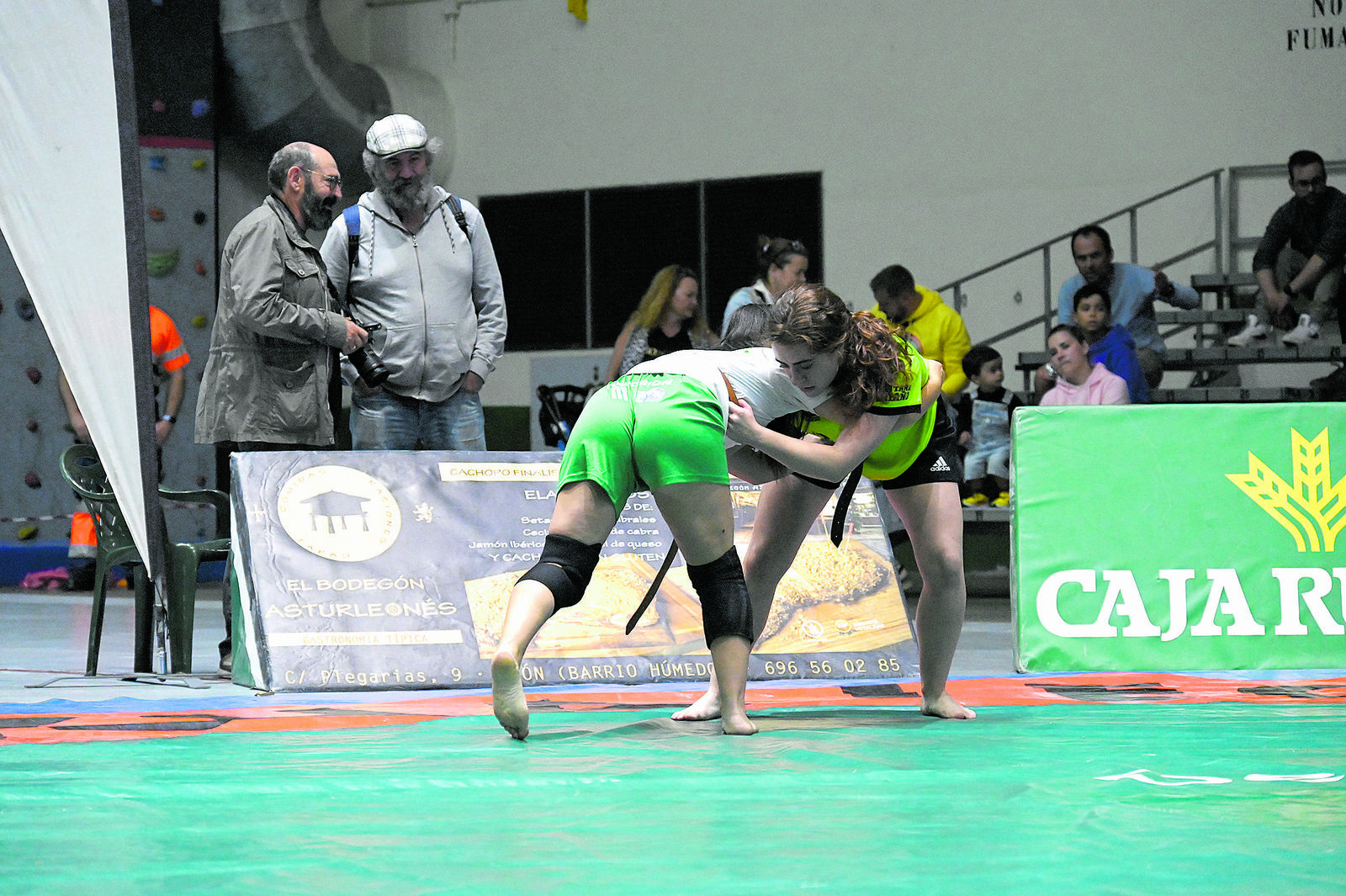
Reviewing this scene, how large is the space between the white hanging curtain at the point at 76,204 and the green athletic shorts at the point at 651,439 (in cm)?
201

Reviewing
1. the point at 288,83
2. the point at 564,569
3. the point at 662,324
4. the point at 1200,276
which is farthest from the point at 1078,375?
the point at 288,83

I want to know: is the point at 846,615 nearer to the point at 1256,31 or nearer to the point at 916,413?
the point at 916,413

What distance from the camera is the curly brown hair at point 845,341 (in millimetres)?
3506

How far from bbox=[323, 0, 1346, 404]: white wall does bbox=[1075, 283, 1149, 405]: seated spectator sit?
4.53 m

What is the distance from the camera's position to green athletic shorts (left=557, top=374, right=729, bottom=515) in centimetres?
346

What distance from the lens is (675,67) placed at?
14.0 metres

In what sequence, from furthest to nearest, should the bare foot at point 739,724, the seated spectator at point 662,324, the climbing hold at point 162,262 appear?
the climbing hold at point 162,262 → the seated spectator at point 662,324 → the bare foot at point 739,724

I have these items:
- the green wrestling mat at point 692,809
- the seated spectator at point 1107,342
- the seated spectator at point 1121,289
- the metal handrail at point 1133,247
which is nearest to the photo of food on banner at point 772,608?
the green wrestling mat at point 692,809

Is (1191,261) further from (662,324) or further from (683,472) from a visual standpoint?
(683,472)

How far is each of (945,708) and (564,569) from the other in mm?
1137

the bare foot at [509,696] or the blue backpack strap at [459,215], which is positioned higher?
the blue backpack strap at [459,215]

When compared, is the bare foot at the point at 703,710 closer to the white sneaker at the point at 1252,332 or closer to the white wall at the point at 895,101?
the white sneaker at the point at 1252,332

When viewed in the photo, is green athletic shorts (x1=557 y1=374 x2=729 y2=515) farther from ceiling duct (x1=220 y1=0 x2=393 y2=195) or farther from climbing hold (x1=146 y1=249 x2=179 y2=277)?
ceiling duct (x1=220 y1=0 x2=393 y2=195)

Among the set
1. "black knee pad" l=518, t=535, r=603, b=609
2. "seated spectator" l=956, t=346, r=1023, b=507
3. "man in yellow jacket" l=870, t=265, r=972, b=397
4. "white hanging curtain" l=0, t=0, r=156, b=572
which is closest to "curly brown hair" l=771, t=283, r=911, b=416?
"black knee pad" l=518, t=535, r=603, b=609
